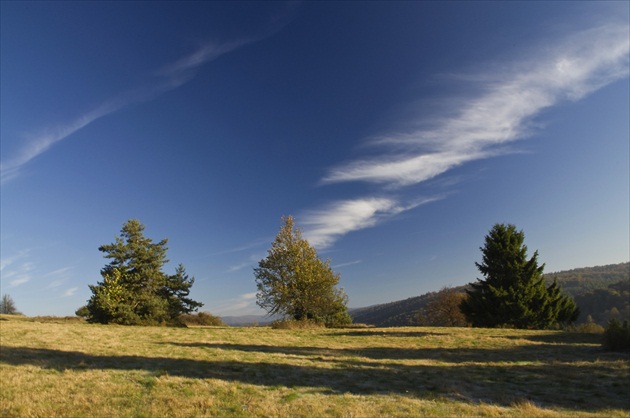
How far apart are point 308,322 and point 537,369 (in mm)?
23477

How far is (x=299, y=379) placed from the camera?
11.2 meters

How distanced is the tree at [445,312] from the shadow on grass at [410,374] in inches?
1969

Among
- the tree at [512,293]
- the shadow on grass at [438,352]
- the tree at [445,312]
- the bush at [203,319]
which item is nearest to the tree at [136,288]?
the bush at [203,319]

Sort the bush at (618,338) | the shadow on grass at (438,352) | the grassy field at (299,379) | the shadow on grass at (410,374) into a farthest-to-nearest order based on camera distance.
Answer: the bush at (618,338) < the shadow on grass at (438,352) < the shadow on grass at (410,374) < the grassy field at (299,379)

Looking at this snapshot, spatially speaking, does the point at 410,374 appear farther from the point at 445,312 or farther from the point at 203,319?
the point at 445,312

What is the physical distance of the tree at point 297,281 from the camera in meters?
35.1

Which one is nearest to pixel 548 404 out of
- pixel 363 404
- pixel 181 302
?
pixel 363 404

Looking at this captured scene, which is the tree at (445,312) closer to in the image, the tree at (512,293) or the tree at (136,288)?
the tree at (512,293)

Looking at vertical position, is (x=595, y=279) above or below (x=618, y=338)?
below

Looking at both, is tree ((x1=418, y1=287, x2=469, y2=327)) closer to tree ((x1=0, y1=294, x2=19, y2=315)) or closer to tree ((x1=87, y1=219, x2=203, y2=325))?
tree ((x1=87, y1=219, x2=203, y2=325))

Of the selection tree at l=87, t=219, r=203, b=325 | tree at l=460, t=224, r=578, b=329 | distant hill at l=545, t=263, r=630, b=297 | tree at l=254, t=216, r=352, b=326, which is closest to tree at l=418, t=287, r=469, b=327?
tree at l=460, t=224, r=578, b=329

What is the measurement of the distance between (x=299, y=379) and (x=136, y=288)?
31.9 m

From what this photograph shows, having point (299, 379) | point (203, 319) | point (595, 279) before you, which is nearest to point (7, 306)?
point (203, 319)

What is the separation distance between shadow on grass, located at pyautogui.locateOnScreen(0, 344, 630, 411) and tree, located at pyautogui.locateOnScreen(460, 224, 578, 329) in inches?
973
